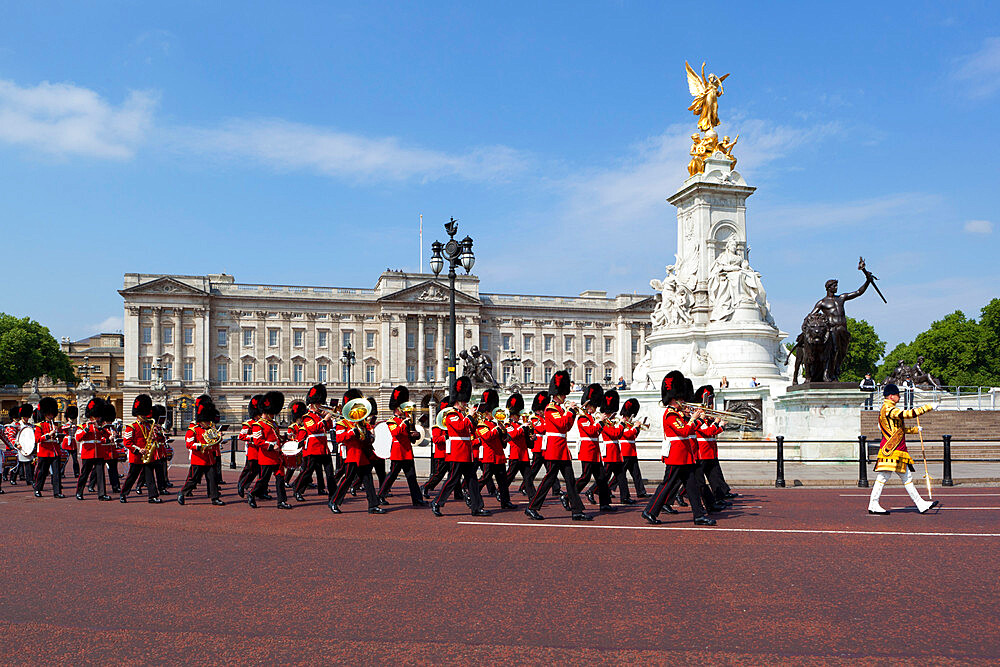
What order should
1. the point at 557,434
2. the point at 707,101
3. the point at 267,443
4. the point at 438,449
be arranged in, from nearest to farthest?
the point at 557,434, the point at 267,443, the point at 438,449, the point at 707,101

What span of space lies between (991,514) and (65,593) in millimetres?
10899

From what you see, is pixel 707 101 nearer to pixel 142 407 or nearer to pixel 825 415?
pixel 825 415

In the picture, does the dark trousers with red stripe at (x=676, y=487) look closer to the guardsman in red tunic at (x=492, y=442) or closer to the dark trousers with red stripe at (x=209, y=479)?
the guardsman in red tunic at (x=492, y=442)

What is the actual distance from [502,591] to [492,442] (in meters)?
5.71

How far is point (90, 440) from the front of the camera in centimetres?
1524

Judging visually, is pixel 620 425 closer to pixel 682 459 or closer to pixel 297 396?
pixel 682 459

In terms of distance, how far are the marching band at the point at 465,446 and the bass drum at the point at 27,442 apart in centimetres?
104

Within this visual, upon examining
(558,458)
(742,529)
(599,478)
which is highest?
(558,458)

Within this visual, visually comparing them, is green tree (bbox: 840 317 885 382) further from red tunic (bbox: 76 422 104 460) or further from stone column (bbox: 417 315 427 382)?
red tunic (bbox: 76 422 104 460)

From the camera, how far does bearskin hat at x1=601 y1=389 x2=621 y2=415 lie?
12562mm

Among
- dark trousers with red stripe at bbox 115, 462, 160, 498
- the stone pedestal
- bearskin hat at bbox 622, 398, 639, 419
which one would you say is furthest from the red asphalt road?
the stone pedestal

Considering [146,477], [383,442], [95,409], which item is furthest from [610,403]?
[95,409]

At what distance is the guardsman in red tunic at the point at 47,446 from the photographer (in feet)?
53.0

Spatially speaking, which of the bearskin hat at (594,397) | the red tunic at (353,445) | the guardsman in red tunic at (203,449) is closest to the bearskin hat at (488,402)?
the bearskin hat at (594,397)
